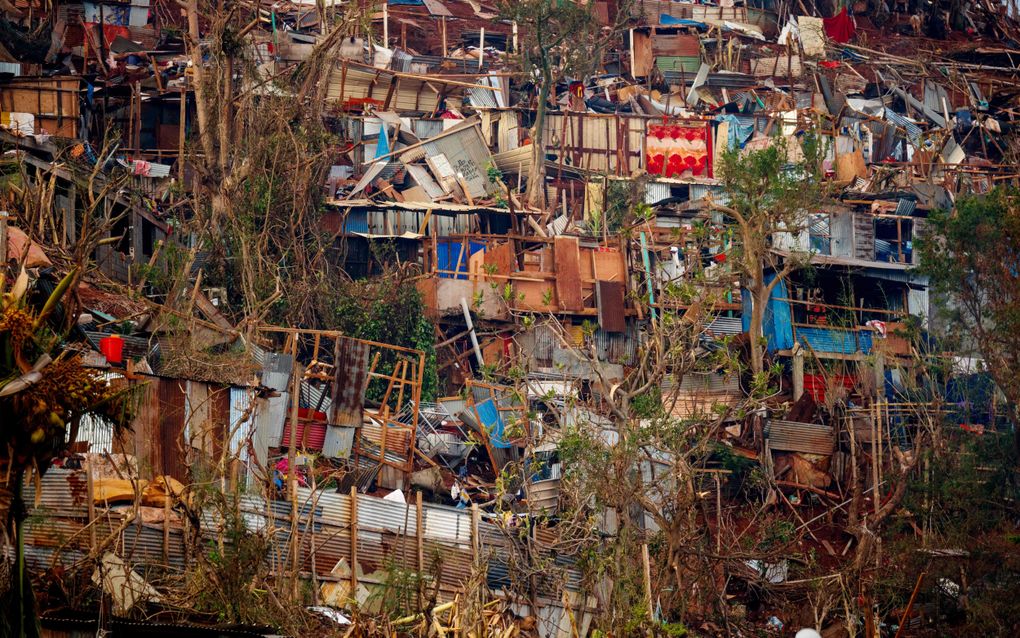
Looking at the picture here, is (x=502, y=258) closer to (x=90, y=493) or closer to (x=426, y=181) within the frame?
(x=426, y=181)

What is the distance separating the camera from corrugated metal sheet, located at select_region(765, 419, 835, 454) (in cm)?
1970

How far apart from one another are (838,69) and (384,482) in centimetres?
2054

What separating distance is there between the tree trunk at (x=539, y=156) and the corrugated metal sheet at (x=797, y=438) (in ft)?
27.0

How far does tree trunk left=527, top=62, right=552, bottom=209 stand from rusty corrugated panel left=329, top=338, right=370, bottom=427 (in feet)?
26.5

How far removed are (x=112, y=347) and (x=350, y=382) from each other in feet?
15.6

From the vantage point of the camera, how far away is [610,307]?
2278 centimetres

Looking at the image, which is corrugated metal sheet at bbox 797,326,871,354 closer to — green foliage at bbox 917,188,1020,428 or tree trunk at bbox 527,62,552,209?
green foliage at bbox 917,188,1020,428

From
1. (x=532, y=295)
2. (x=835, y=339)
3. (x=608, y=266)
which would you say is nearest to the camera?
(x=532, y=295)

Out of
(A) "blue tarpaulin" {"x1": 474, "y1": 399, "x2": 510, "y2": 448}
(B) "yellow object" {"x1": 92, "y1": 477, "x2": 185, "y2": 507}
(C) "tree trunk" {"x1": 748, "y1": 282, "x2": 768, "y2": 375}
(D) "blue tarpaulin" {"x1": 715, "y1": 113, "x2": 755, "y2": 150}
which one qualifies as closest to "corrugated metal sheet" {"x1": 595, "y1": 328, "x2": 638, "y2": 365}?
(C) "tree trunk" {"x1": 748, "y1": 282, "x2": 768, "y2": 375}

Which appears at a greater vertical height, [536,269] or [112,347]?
[112,347]

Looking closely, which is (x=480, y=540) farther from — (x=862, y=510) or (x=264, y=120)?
(x=264, y=120)

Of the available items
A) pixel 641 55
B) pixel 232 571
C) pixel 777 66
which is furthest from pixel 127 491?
pixel 777 66

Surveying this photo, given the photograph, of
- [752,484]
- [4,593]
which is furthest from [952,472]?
[4,593]

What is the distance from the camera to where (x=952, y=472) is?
706 inches
